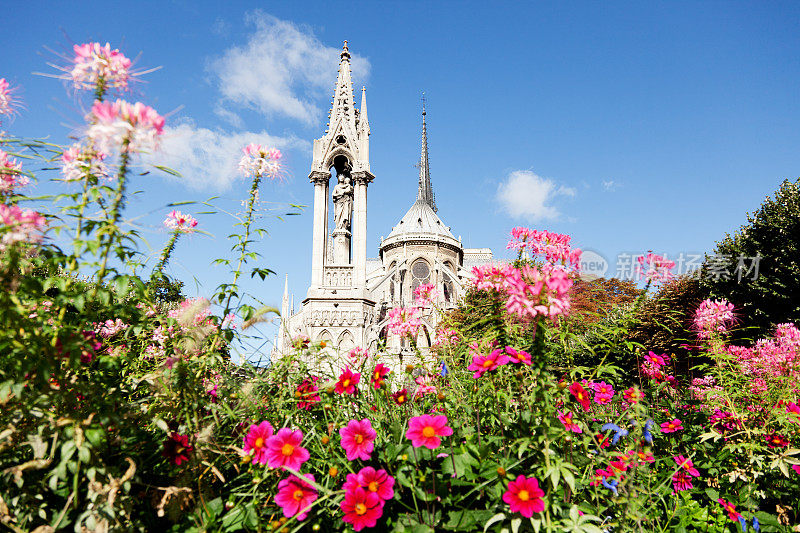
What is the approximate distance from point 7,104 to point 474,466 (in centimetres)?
305

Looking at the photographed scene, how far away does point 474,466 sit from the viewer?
7.43 ft

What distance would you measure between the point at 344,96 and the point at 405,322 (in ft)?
30.8

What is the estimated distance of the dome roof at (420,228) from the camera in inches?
1908

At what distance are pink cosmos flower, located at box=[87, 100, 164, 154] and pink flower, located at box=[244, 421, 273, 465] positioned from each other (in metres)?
1.39

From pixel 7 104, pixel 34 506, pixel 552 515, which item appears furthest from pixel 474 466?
pixel 7 104

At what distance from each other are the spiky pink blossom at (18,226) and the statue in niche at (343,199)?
982 centimetres

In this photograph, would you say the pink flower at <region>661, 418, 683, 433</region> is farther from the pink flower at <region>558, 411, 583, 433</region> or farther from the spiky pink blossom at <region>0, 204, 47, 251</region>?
the spiky pink blossom at <region>0, 204, 47, 251</region>

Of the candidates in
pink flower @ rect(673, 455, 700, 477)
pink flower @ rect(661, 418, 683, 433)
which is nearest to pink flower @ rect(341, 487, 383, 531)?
pink flower @ rect(673, 455, 700, 477)

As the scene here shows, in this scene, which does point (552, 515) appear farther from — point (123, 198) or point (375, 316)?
point (375, 316)

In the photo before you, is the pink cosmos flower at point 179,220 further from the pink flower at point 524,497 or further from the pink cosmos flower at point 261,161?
the pink flower at point 524,497

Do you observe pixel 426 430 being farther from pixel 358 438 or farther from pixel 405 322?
pixel 405 322

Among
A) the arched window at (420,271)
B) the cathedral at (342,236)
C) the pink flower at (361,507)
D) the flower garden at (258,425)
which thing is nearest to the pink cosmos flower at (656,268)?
the flower garden at (258,425)

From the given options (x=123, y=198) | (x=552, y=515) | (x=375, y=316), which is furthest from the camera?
(x=375, y=316)

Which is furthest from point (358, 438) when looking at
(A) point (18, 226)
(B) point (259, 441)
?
(A) point (18, 226)
